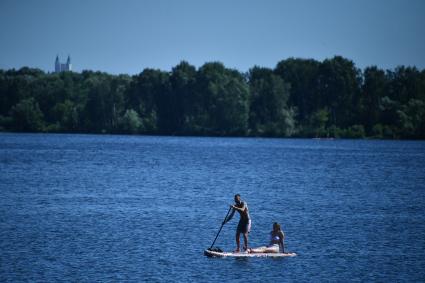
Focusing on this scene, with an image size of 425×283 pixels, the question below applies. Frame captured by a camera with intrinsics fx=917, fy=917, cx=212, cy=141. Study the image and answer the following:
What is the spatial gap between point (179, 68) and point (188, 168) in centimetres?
9780

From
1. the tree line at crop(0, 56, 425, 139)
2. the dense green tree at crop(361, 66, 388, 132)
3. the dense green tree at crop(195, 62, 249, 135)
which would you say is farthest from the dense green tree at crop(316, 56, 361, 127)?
the dense green tree at crop(195, 62, 249, 135)

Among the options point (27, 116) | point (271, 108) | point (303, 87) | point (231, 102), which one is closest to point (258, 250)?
point (271, 108)

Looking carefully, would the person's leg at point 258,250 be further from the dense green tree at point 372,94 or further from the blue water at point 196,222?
the dense green tree at point 372,94

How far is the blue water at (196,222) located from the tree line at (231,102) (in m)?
80.9

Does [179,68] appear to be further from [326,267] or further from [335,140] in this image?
[326,267]

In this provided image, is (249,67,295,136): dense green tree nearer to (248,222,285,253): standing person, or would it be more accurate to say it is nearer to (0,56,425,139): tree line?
(0,56,425,139): tree line

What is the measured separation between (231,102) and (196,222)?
124m

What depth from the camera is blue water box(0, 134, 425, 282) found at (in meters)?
31.0

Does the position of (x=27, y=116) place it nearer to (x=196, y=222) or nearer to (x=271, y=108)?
(x=271, y=108)

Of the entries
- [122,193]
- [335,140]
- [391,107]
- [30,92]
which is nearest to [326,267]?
[122,193]

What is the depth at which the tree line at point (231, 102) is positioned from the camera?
164m

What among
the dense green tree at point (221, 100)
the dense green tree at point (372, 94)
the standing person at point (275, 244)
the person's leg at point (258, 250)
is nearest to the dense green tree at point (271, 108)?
the dense green tree at point (221, 100)

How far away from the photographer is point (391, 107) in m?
158

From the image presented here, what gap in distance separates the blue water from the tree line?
80.9 meters
